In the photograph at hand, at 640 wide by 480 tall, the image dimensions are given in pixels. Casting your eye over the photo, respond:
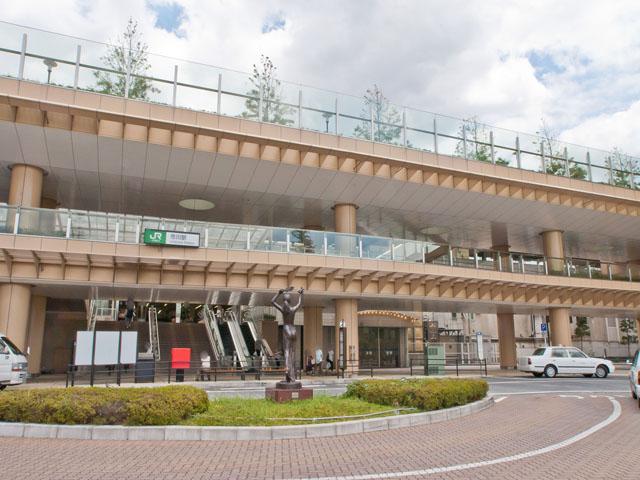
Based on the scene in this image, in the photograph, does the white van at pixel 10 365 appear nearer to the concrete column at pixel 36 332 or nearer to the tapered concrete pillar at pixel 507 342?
the concrete column at pixel 36 332

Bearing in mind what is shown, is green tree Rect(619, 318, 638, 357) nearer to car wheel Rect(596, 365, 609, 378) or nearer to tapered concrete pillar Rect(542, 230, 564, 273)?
tapered concrete pillar Rect(542, 230, 564, 273)

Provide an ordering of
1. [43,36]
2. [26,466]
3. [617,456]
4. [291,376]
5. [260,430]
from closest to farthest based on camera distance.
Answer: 1. [26,466]
2. [617,456]
3. [260,430]
4. [291,376]
5. [43,36]

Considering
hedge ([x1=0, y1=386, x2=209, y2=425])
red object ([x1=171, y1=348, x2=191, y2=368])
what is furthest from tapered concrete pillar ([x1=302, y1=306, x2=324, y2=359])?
hedge ([x1=0, y1=386, x2=209, y2=425])

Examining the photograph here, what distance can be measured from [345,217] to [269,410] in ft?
60.2

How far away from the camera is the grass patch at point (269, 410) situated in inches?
418

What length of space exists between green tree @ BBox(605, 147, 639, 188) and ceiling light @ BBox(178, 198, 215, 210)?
79.5 ft

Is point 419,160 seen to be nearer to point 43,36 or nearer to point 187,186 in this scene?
point 187,186

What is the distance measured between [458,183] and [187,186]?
1410 centimetres

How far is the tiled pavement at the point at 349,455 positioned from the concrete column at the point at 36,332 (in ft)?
55.9

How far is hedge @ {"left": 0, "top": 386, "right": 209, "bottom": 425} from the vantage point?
10219mm

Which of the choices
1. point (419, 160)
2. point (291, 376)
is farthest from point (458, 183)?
point (291, 376)

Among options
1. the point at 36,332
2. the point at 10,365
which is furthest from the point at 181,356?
the point at 36,332

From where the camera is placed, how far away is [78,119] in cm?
2238

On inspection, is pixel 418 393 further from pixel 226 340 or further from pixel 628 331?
pixel 628 331
